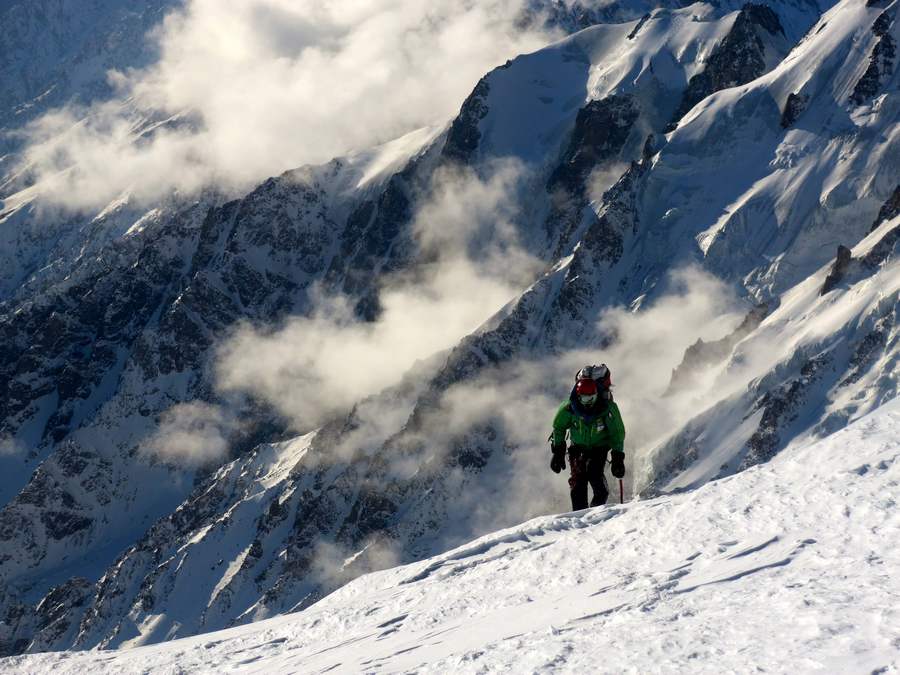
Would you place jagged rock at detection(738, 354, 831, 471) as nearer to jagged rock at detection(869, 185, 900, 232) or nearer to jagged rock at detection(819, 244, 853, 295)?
jagged rock at detection(819, 244, 853, 295)

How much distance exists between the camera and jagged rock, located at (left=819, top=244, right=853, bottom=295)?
547ft

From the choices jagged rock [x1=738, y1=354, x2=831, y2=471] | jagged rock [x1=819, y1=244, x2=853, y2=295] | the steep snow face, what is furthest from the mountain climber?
jagged rock [x1=819, y1=244, x2=853, y2=295]

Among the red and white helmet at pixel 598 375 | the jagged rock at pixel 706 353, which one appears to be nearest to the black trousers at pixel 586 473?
the red and white helmet at pixel 598 375

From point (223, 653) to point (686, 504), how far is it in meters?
8.21

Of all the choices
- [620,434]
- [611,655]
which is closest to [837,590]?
[611,655]

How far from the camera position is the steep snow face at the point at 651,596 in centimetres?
1240

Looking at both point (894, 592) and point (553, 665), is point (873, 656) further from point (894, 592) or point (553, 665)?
point (553, 665)

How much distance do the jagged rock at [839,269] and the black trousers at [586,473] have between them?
14917cm

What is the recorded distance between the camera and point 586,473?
89.2ft

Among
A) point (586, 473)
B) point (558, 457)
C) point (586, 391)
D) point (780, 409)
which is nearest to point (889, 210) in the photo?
point (780, 409)

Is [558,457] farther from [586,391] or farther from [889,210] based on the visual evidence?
[889,210]

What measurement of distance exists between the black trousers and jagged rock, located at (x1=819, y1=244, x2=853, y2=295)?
149166 millimetres

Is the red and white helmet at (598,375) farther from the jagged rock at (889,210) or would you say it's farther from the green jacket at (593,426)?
the jagged rock at (889,210)

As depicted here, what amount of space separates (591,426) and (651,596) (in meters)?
10.9
